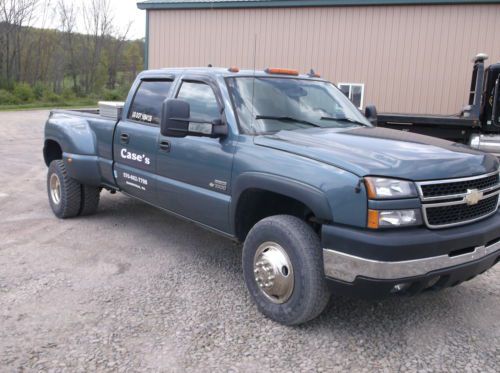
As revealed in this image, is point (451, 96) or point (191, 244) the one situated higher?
point (451, 96)

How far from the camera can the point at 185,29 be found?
45.6ft

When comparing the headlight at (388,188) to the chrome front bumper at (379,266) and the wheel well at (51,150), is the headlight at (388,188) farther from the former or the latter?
the wheel well at (51,150)

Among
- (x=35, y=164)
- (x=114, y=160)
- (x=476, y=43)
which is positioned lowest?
(x=35, y=164)

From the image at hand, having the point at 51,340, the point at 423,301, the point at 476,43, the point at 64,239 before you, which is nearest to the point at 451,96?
the point at 476,43

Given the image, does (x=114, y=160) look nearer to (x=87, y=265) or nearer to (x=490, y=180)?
(x=87, y=265)

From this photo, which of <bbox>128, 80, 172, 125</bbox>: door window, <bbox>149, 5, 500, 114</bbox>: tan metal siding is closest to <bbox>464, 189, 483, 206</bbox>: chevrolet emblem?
<bbox>128, 80, 172, 125</bbox>: door window

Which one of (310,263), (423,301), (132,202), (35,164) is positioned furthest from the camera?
(35,164)

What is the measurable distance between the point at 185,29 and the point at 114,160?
30.9ft

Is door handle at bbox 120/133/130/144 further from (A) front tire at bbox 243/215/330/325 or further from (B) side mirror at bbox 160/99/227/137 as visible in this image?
(A) front tire at bbox 243/215/330/325

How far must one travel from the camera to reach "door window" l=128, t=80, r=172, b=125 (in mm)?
4898

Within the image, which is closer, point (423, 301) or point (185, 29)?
point (423, 301)

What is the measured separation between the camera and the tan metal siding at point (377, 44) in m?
11.5

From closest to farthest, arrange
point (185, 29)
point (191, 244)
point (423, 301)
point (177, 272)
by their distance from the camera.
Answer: point (423, 301)
point (177, 272)
point (191, 244)
point (185, 29)

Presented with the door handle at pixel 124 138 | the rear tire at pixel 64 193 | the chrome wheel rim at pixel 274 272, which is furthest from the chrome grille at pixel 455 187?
the rear tire at pixel 64 193
